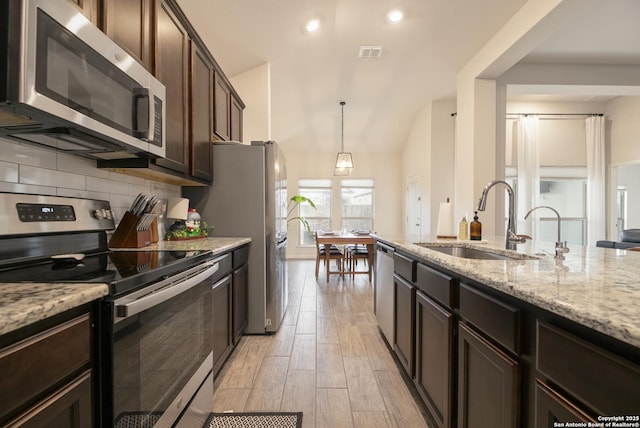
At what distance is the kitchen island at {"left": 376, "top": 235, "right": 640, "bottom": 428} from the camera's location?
0.56 metres

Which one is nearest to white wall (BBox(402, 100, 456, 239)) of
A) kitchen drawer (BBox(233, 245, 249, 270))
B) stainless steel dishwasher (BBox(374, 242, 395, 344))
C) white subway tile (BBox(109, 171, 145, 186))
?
stainless steel dishwasher (BBox(374, 242, 395, 344))

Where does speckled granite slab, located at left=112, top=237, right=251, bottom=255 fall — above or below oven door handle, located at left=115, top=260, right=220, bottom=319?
above

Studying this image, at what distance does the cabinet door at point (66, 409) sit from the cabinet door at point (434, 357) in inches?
48.5

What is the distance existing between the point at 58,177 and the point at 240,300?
1.46 m

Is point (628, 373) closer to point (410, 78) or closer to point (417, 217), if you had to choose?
point (410, 78)

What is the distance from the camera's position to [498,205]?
3.66 meters

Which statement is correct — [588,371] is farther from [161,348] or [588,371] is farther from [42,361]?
[161,348]

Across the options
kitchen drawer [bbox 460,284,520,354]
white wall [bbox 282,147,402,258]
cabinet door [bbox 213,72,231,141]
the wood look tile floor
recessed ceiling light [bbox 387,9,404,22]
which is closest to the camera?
kitchen drawer [bbox 460,284,520,354]

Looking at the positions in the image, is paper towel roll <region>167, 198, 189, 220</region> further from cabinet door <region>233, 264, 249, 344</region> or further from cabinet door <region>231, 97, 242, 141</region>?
cabinet door <region>231, 97, 242, 141</region>

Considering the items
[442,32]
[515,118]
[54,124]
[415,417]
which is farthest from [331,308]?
[515,118]

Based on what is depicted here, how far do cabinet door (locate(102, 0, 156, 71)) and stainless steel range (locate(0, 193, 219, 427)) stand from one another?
2.61ft

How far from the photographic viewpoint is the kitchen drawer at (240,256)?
2266 millimetres

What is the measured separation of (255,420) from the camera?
62.5 inches

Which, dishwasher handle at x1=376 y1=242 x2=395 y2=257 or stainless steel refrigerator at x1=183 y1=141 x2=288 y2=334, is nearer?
dishwasher handle at x1=376 y1=242 x2=395 y2=257
